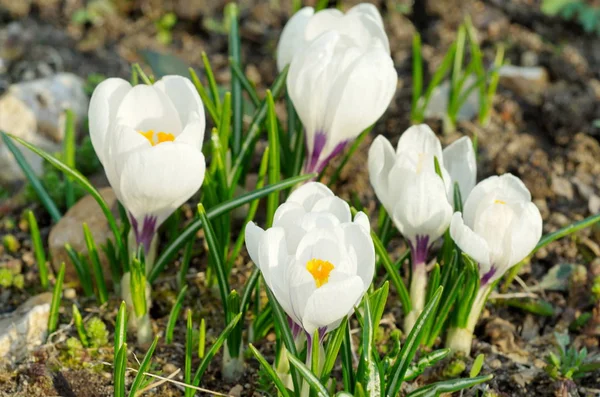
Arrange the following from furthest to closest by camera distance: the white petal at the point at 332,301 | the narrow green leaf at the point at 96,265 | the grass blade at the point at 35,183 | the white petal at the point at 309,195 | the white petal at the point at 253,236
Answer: the grass blade at the point at 35,183 → the narrow green leaf at the point at 96,265 → the white petal at the point at 309,195 → the white petal at the point at 253,236 → the white petal at the point at 332,301

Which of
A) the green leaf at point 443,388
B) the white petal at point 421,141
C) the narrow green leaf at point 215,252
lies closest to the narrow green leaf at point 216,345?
the narrow green leaf at point 215,252

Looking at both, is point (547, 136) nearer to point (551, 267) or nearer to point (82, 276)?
point (551, 267)

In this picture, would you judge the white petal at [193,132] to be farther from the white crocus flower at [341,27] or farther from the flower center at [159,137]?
the white crocus flower at [341,27]

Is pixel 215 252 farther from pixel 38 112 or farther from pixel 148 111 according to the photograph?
pixel 38 112

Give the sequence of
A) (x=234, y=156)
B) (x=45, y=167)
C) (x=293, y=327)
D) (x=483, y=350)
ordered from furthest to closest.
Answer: (x=45, y=167) → (x=234, y=156) → (x=483, y=350) → (x=293, y=327)

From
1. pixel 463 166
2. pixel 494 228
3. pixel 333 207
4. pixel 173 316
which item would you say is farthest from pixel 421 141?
pixel 173 316

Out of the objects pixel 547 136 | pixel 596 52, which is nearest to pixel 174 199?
pixel 547 136
